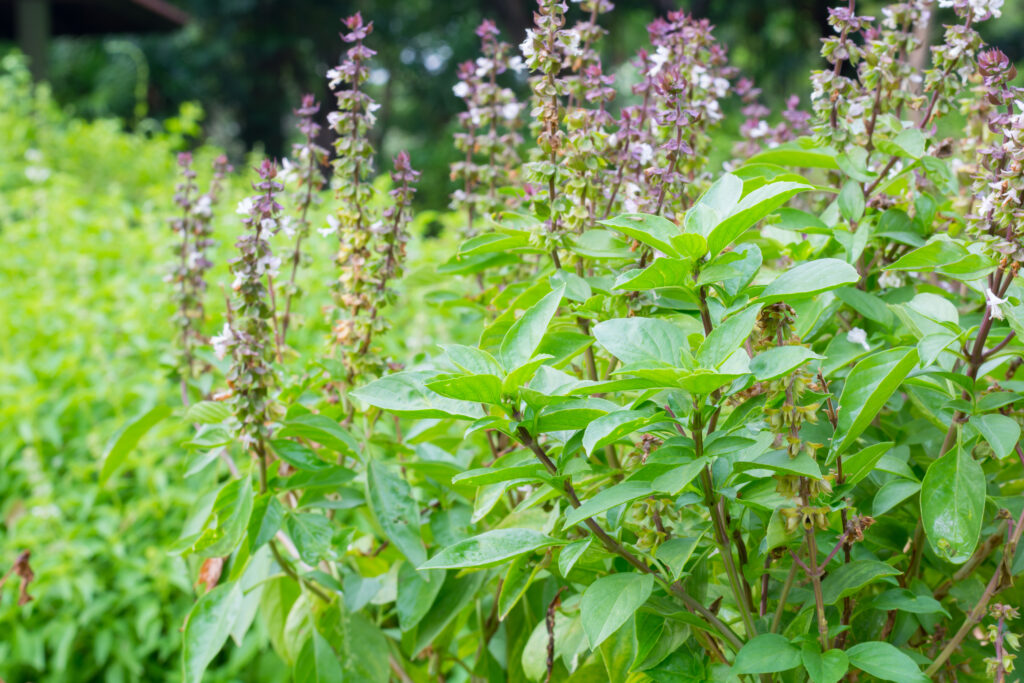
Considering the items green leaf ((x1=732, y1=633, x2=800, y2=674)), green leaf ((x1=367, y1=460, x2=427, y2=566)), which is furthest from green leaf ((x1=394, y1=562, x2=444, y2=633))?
green leaf ((x1=732, y1=633, x2=800, y2=674))

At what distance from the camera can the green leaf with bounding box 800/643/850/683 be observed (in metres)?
0.69

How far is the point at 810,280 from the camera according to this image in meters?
0.71

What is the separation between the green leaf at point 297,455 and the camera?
41.1 inches

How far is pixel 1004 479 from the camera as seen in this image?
992 millimetres

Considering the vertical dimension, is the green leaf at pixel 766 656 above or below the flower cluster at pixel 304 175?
below

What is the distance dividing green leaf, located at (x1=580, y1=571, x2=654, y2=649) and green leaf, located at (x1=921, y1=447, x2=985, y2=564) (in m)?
0.24

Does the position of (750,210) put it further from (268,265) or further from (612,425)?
(268,265)

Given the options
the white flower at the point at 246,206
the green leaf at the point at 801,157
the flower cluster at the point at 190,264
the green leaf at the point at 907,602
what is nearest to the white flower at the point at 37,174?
the flower cluster at the point at 190,264

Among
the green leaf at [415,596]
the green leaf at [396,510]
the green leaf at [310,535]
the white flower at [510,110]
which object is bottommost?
the green leaf at [415,596]

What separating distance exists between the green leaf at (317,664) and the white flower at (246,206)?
0.51m

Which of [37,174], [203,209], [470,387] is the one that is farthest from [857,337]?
[37,174]

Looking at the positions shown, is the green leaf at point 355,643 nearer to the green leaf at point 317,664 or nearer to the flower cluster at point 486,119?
the green leaf at point 317,664

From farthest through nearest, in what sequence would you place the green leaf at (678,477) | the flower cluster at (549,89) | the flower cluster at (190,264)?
1. the flower cluster at (190,264)
2. the flower cluster at (549,89)
3. the green leaf at (678,477)

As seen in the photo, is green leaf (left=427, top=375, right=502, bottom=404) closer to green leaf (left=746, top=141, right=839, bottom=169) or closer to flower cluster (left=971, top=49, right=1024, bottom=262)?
flower cluster (left=971, top=49, right=1024, bottom=262)
